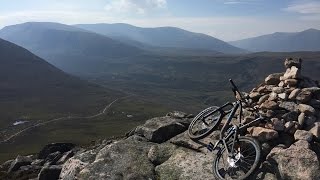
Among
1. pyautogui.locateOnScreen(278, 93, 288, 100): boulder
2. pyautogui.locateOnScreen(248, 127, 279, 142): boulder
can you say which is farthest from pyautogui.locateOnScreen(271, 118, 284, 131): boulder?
pyautogui.locateOnScreen(278, 93, 288, 100): boulder

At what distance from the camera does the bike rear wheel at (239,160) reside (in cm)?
1686

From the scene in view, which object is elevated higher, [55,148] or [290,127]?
[290,127]

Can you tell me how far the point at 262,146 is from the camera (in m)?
18.0

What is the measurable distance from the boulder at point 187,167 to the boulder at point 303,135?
4.02m

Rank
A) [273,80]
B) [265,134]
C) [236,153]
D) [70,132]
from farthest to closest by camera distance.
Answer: [70,132]
[273,80]
[265,134]
[236,153]

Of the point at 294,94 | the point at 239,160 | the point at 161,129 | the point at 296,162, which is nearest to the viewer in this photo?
the point at 296,162

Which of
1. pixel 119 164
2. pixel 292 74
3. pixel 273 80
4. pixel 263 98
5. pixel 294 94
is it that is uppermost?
pixel 292 74

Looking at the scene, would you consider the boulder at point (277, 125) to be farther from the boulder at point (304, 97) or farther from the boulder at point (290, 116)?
the boulder at point (304, 97)

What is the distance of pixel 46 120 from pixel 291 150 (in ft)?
606

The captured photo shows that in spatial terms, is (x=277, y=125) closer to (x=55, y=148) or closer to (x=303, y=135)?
(x=303, y=135)

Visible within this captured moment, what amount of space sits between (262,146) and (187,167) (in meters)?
3.57

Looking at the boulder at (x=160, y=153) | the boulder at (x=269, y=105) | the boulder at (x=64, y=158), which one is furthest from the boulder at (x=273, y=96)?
the boulder at (x=64, y=158)

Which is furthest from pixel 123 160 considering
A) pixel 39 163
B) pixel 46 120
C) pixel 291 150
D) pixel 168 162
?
pixel 46 120

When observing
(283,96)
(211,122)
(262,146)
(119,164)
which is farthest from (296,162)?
(119,164)
